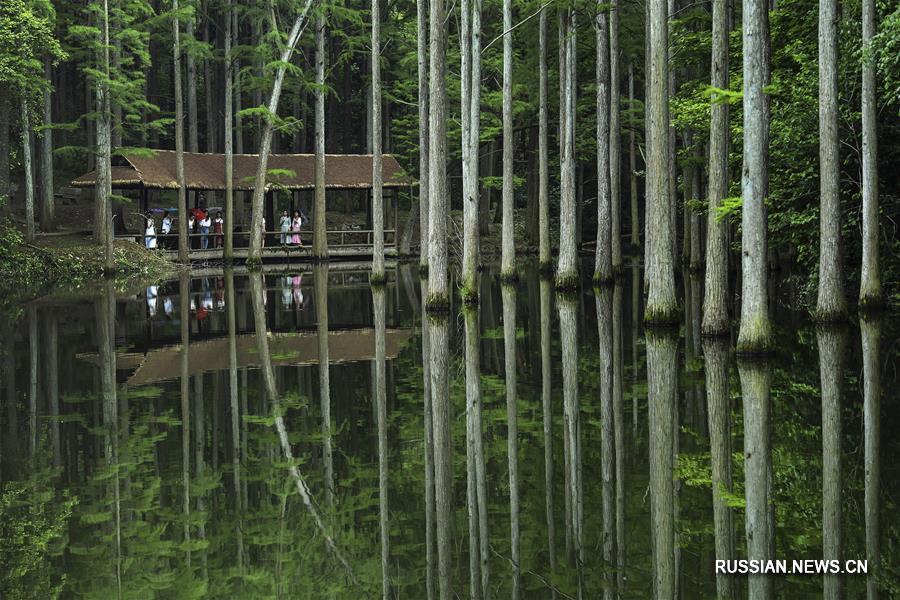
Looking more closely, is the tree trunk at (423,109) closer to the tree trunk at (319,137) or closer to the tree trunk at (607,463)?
the tree trunk at (319,137)

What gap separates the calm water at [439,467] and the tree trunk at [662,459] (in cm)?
3

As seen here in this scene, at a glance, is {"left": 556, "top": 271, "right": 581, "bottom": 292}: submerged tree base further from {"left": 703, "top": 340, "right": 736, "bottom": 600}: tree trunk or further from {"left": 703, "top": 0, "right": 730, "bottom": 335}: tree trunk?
{"left": 703, "top": 340, "right": 736, "bottom": 600}: tree trunk

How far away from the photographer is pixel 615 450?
9.33m

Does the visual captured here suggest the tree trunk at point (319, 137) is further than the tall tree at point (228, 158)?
No

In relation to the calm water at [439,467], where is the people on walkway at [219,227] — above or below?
above

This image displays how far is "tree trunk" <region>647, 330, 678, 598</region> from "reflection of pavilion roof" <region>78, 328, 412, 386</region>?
14.2 ft

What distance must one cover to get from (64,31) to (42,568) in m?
47.9

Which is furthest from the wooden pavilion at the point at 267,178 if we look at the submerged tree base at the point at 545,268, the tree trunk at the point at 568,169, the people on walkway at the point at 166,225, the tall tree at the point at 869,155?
the tall tree at the point at 869,155

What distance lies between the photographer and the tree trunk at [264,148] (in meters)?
43.2

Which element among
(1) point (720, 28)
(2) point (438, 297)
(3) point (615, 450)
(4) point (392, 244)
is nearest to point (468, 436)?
(3) point (615, 450)

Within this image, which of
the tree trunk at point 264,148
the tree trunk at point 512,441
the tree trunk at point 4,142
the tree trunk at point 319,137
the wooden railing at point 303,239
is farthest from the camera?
the wooden railing at point 303,239

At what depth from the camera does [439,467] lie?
29.5 feet

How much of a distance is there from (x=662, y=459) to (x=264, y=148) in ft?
121

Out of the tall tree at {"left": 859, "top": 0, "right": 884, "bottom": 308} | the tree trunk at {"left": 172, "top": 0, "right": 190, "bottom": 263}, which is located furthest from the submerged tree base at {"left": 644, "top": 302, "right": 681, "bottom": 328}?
the tree trunk at {"left": 172, "top": 0, "right": 190, "bottom": 263}
